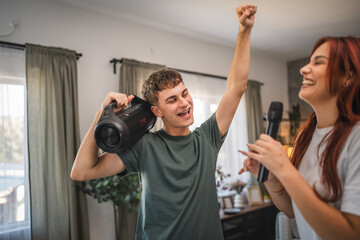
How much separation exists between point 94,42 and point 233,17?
1696 mm

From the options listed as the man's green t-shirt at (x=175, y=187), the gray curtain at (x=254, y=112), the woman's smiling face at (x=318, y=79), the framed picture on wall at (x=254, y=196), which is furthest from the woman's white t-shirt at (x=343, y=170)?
the gray curtain at (x=254, y=112)

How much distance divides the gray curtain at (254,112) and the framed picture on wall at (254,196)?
384 millimetres

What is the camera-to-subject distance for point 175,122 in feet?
4.42

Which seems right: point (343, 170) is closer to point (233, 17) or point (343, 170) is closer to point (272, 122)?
point (272, 122)

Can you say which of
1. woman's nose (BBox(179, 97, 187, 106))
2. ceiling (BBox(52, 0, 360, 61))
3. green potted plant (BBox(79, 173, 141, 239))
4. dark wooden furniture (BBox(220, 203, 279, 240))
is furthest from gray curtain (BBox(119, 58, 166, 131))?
woman's nose (BBox(179, 97, 187, 106))

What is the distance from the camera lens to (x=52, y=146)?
2.63 meters

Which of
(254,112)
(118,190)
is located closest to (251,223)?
(254,112)

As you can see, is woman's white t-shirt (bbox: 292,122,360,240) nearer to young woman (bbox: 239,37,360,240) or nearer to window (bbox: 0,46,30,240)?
young woman (bbox: 239,37,360,240)

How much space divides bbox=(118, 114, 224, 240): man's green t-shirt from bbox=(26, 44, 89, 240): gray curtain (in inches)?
64.6

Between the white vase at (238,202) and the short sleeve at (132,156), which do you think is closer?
the short sleeve at (132,156)

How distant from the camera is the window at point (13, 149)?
8.04ft

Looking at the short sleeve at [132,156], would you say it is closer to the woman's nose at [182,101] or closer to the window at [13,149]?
the woman's nose at [182,101]

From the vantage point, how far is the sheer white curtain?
4.01 meters

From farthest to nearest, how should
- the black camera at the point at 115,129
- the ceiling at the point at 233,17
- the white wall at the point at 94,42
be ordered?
1. the ceiling at the point at 233,17
2. the white wall at the point at 94,42
3. the black camera at the point at 115,129
